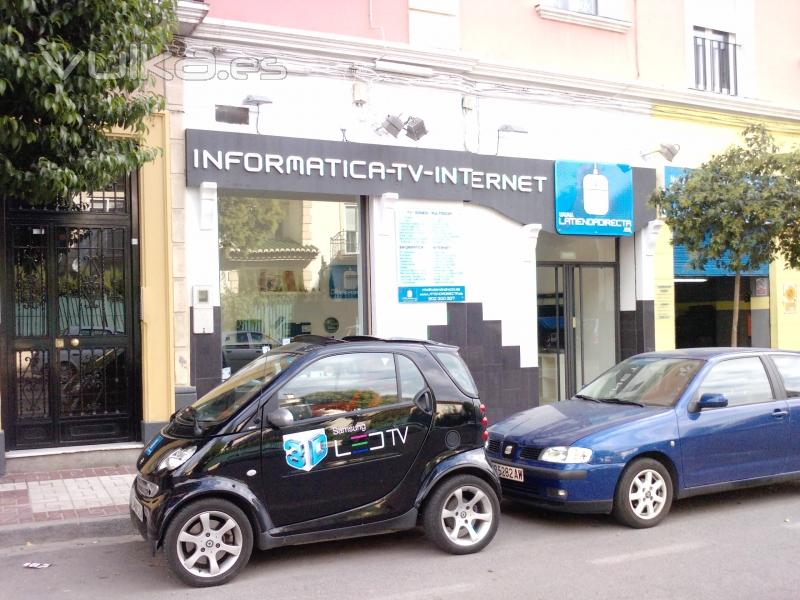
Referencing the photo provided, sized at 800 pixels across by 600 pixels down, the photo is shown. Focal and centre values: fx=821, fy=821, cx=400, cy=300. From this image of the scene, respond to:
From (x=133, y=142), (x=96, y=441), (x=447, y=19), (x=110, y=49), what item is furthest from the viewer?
(x=447, y=19)

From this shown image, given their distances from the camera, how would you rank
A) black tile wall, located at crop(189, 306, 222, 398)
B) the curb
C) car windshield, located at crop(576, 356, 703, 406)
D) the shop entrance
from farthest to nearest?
1. the shop entrance
2. black tile wall, located at crop(189, 306, 222, 398)
3. car windshield, located at crop(576, 356, 703, 406)
4. the curb

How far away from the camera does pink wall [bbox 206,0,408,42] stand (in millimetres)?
9930

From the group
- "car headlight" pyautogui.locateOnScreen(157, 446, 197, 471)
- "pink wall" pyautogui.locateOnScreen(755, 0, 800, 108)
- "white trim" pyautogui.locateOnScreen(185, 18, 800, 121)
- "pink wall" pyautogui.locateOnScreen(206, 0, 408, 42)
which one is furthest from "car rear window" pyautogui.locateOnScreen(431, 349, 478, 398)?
"pink wall" pyautogui.locateOnScreen(755, 0, 800, 108)

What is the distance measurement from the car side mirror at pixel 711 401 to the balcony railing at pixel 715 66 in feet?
25.9

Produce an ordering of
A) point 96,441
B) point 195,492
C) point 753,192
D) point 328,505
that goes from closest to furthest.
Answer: point 195,492 → point 328,505 → point 96,441 → point 753,192

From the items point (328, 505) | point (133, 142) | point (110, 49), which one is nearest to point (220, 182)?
point (133, 142)

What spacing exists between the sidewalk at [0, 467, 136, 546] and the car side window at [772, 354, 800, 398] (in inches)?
242

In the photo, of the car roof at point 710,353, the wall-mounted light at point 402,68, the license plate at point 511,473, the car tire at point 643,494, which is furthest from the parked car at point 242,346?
the car tire at point 643,494

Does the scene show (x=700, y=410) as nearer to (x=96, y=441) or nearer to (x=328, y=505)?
(x=328, y=505)

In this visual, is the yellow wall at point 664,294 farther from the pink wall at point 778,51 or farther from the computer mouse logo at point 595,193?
the pink wall at point 778,51

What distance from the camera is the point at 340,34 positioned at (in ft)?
34.2

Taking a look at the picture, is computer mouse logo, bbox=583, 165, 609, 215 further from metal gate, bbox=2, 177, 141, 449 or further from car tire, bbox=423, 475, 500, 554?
car tire, bbox=423, 475, 500, 554

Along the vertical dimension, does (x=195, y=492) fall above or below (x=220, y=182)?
below

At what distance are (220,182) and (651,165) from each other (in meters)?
6.84
